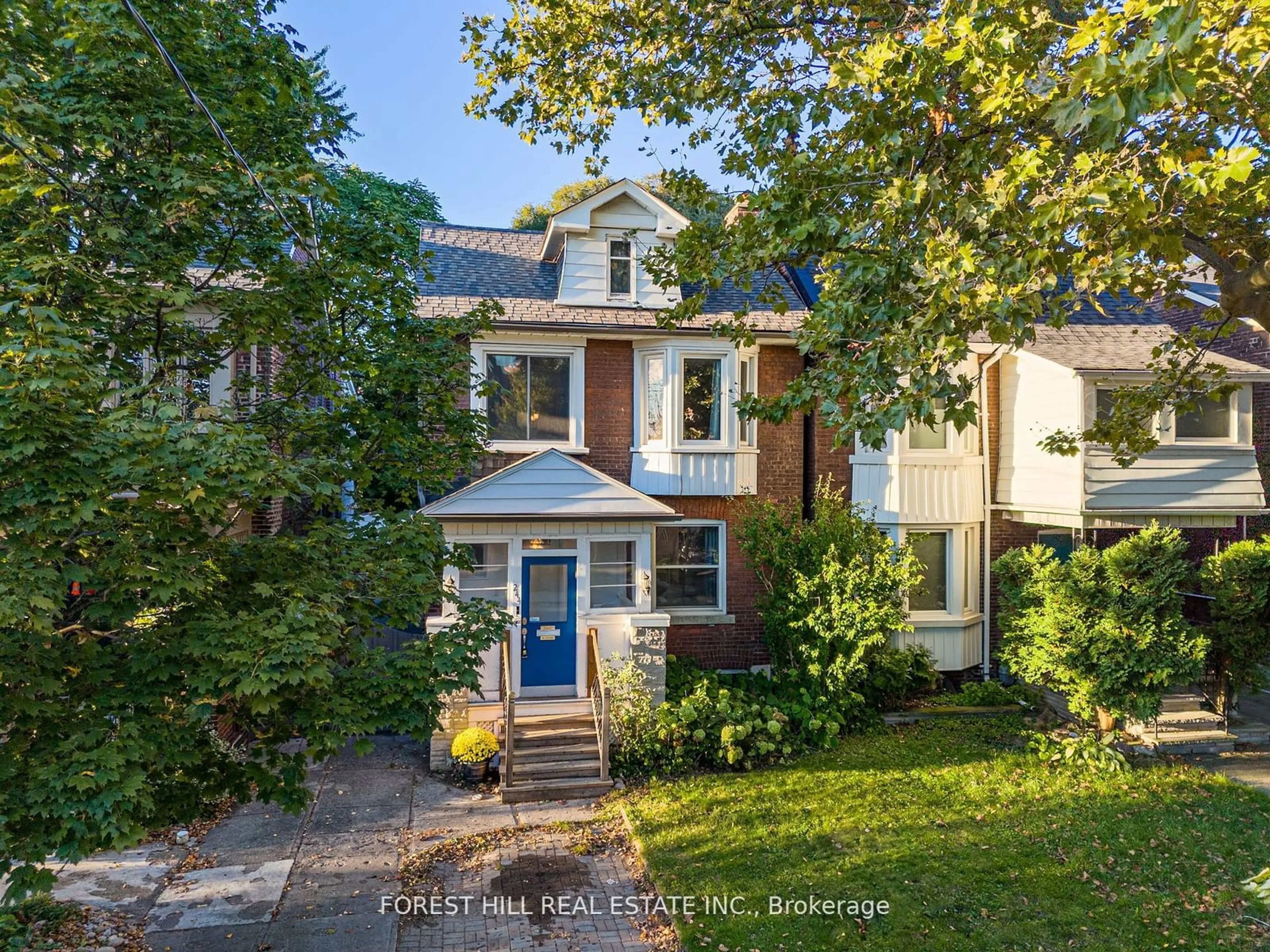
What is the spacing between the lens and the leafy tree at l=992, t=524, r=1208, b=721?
10.7 m

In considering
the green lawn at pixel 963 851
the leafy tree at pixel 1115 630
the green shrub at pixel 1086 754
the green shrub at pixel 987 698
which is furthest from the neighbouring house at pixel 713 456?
the green lawn at pixel 963 851

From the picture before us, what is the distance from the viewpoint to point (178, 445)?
4.06 metres

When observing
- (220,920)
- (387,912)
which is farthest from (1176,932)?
(220,920)

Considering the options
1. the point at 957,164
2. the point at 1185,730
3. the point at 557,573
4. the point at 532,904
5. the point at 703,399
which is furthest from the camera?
the point at 703,399

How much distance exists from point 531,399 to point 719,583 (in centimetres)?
499

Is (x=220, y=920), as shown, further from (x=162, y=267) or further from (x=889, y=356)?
(x=889, y=356)

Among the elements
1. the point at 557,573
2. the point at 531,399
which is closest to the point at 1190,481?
the point at 557,573

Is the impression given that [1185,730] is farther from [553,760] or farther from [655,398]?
[655,398]

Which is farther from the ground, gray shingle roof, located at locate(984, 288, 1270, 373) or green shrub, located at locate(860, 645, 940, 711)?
gray shingle roof, located at locate(984, 288, 1270, 373)

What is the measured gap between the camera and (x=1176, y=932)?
6863 millimetres

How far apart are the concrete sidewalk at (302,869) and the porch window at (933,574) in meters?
8.07

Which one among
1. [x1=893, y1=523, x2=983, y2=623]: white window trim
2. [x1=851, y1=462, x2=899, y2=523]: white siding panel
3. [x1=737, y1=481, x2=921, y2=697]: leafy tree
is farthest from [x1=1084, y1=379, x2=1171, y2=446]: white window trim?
[x1=737, y1=481, x2=921, y2=697]: leafy tree

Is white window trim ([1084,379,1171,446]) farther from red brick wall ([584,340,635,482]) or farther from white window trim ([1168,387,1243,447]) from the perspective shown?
red brick wall ([584,340,635,482])

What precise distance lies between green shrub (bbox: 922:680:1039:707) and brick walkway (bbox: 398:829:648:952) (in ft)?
26.0
